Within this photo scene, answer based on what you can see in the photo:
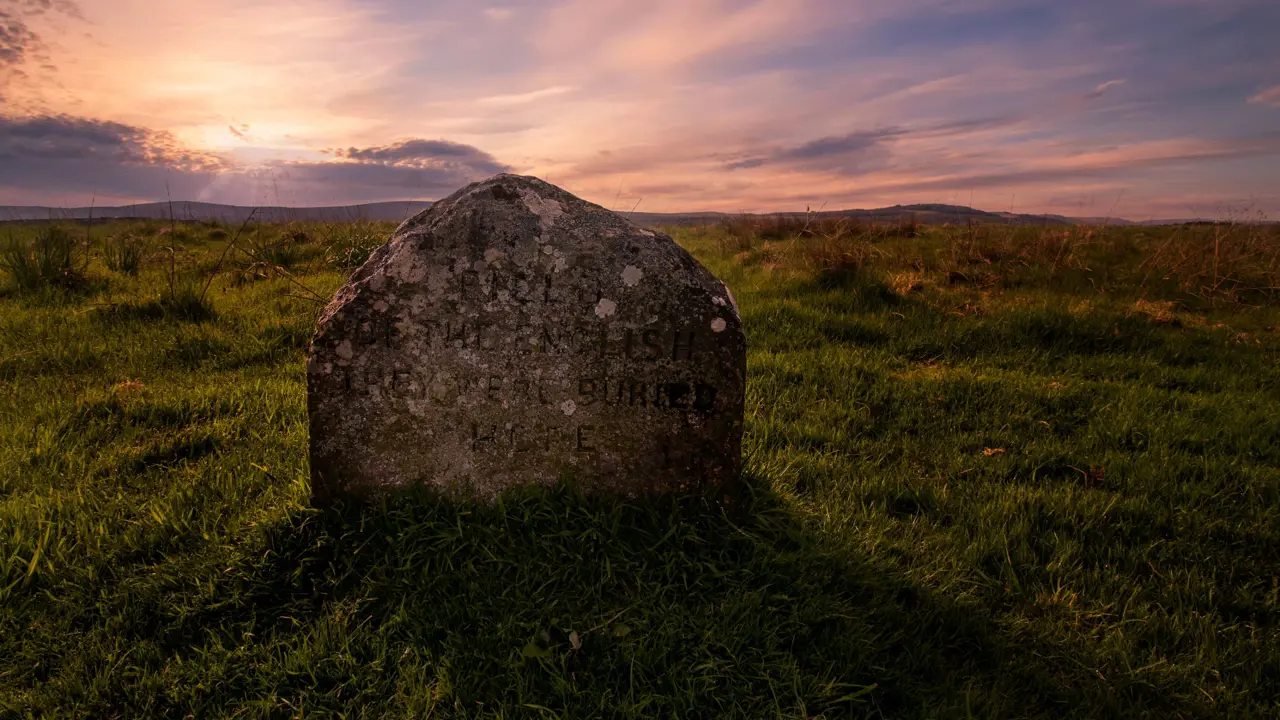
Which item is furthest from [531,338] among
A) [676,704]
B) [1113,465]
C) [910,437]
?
[1113,465]

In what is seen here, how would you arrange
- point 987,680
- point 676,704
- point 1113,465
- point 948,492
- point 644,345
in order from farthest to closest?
point 1113,465 < point 948,492 < point 644,345 < point 987,680 < point 676,704

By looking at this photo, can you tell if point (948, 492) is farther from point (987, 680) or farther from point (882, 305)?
point (882, 305)

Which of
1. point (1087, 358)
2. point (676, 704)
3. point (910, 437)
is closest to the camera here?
point (676, 704)

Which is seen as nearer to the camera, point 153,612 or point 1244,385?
point 153,612

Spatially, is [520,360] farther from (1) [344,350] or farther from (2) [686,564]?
(2) [686,564]

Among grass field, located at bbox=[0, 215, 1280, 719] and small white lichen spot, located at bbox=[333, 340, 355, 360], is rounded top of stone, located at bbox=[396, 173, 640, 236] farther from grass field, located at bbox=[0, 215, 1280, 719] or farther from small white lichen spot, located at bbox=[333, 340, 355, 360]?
grass field, located at bbox=[0, 215, 1280, 719]

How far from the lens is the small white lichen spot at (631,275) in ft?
9.51

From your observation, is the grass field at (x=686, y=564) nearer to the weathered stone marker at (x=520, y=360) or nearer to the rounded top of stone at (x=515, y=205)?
the weathered stone marker at (x=520, y=360)

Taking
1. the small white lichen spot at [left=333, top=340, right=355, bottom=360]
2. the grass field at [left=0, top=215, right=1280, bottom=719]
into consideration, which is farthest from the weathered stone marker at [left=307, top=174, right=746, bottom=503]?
the grass field at [left=0, top=215, right=1280, bottom=719]

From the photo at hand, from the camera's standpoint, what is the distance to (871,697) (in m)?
2.30

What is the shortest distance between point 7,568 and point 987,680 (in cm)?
394

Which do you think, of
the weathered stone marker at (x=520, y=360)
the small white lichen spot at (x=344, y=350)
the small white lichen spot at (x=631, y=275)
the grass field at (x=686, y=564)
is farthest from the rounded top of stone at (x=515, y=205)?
the grass field at (x=686, y=564)

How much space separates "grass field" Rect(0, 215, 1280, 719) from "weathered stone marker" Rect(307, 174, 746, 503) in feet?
0.71

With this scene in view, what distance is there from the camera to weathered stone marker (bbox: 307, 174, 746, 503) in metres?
2.89
